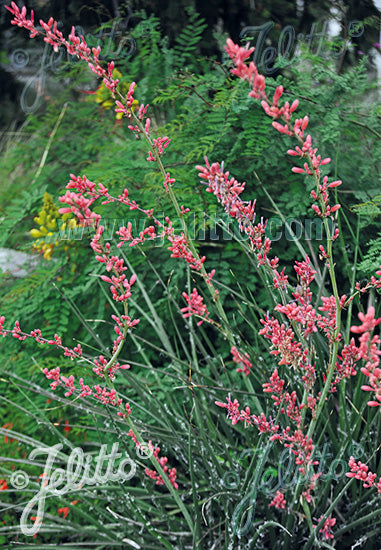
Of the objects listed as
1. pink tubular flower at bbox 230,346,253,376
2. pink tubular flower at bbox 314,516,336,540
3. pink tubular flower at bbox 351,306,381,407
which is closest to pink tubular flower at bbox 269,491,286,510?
pink tubular flower at bbox 314,516,336,540

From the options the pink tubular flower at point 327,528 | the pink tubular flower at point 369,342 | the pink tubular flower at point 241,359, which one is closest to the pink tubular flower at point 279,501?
the pink tubular flower at point 327,528

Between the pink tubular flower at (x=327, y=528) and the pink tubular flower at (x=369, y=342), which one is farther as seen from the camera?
the pink tubular flower at (x=327, y=528)

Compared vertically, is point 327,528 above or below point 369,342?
below

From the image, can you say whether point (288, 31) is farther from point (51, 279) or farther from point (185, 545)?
point (185, 545)

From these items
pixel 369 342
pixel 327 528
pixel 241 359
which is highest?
pixel 369 342

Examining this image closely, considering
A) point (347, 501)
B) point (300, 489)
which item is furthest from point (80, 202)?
point (347, 501)

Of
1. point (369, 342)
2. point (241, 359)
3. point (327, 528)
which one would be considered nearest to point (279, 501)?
point (327, 528)

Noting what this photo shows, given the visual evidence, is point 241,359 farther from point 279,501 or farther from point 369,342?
point 369,342

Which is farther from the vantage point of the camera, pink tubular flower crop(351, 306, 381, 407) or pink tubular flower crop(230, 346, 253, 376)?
pink tubular flower crop(230, 346, 253, 376)

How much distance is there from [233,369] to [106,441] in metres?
0.55

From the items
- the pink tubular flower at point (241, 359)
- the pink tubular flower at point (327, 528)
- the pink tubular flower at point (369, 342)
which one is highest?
the pink tubular flower at point (369, 342)

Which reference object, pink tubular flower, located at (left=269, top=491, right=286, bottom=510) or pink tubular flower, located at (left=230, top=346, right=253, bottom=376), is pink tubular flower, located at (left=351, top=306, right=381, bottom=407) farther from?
pink tubular flower, located at (left=269, top=491, right=286, bottom=510)

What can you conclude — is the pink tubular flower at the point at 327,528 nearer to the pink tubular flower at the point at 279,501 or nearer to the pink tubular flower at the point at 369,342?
the pink tubular flower at the point at 279,501

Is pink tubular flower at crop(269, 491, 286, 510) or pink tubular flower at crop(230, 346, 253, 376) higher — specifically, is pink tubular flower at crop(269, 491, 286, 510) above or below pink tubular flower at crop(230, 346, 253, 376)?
below
